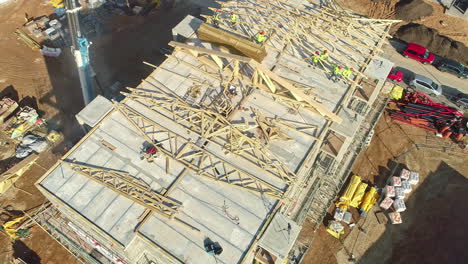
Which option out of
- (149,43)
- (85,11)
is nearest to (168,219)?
(149,43)

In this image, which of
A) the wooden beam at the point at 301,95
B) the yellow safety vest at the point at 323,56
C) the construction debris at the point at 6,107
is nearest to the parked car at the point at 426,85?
the yellow safety vest at the point at 323,56

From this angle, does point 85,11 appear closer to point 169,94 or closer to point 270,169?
point 169,94

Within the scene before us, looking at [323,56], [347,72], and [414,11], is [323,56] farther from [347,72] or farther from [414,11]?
[414,11]

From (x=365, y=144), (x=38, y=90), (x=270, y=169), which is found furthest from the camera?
(x=38, y=90)

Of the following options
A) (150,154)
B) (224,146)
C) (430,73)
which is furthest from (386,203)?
(150,154)

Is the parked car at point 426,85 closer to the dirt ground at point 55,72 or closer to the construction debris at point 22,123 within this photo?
the dirt ground at point 55,72

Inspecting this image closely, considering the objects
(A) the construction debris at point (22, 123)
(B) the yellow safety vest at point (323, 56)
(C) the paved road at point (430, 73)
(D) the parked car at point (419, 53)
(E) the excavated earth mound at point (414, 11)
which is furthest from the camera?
(E) the excavated earth mound at point (414, 11)

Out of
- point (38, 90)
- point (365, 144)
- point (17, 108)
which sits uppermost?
point (365, 144)
